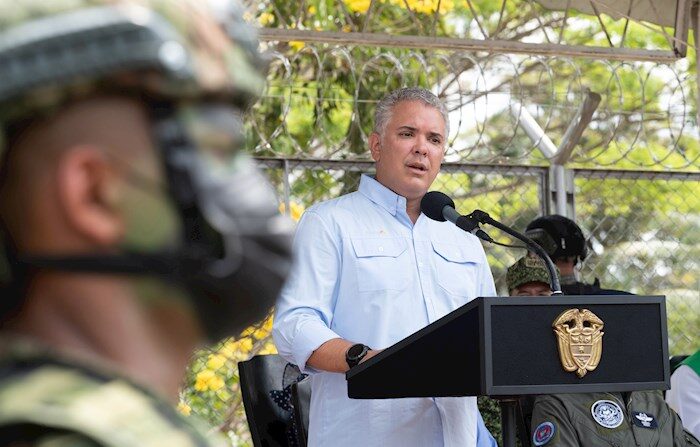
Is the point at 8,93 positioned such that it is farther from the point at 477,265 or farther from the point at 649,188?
the point at 649,188

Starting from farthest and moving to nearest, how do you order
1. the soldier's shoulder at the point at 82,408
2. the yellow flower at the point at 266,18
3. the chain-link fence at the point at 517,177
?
the yellow flower at the point at 266,18, the chain-link fence at the point at 517,177, the soldier's shoulder at the point at 82,408

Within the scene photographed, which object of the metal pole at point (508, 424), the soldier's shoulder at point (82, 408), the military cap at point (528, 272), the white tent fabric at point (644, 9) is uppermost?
the white tent fabric at point (644, 9)

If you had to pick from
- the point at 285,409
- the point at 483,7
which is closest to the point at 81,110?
the point at 285,409

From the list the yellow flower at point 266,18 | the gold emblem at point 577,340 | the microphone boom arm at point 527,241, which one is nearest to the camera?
the gold emblem at point 577,340

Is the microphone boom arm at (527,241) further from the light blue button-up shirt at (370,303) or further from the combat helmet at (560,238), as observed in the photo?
the combat helmet at (560,238)

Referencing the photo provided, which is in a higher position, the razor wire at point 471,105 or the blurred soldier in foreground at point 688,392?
the razor wire at point 471,105

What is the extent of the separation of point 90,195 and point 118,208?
2 cm

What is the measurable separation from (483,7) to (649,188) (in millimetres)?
5915

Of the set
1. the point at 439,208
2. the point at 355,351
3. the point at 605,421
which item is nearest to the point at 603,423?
the point at 605,421

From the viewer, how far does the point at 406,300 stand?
3697 millimetres

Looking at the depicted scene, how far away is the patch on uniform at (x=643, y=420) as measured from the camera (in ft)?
15.9

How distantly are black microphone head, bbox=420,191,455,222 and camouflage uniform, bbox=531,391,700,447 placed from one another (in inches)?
53.2

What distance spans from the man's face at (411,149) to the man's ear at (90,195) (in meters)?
2.95

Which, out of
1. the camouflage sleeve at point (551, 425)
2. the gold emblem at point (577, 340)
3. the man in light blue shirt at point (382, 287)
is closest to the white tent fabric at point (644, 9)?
the camouflage sleeve at point (551, 425)
